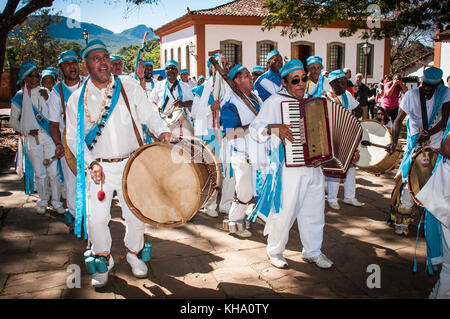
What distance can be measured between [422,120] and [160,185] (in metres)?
3.25

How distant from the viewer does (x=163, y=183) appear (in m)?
3.40

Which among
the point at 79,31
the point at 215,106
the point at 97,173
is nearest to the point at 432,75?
the point at 215,106

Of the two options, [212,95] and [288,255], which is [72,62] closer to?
[212,95]

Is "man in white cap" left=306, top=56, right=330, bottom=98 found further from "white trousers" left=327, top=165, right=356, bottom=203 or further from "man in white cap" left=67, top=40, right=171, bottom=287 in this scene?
"man in white cap" left=67, top=40, right=171, bottom=287

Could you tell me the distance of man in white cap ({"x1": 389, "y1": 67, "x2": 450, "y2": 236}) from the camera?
452 cm

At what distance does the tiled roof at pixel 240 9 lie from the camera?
Answer: 2615 cm

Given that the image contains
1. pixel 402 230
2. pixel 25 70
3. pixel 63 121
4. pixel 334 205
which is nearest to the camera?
pixel 402 230

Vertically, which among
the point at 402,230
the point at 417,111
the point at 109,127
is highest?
the point at 417,111

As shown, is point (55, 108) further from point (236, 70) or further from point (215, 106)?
point (236, 70)

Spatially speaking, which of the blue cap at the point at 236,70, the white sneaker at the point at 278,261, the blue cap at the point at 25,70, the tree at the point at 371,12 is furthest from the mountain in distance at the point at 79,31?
the tree at the point at 371,12

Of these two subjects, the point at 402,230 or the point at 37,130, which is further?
the point at 37,130

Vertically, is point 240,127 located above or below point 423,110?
below

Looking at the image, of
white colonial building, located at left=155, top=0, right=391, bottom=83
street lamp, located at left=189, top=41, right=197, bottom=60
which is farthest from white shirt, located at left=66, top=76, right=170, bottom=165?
street lamp, located at left=189, top=41, right=197, bottom=60

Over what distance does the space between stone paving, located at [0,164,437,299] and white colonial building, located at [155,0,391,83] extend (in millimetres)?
20449
